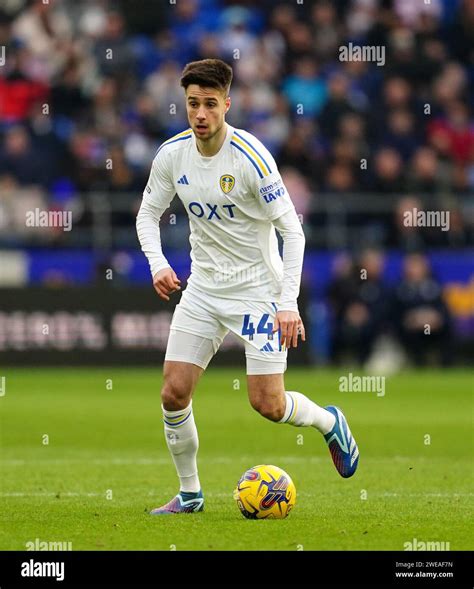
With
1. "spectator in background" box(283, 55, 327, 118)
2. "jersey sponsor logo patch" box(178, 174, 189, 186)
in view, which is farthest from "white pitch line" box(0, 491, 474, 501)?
"spectator in background" box(283, 55, 327, 118)

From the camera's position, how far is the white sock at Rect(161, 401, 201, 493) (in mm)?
9094

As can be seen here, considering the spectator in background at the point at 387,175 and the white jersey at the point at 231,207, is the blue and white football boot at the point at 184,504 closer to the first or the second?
the white jersey at the point at 231,207

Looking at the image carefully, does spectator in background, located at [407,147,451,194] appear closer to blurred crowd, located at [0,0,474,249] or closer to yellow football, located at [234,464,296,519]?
blurred crowd, located at [0,0,474,249]

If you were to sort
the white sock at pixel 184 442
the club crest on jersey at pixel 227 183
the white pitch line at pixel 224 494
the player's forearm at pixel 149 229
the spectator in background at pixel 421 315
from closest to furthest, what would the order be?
the club crest on jersey at pixel 227 183 → the white sock at pixel 184 442 → the player's forearm at pixel 149 229 → the white pitch line at pixel 224 494 → the spectator in background at pixel 421 315

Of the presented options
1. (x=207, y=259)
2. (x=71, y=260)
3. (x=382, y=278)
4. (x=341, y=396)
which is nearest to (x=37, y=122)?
(x=71, y=260)

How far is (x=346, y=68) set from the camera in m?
25.8

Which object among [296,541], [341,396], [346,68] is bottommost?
[296,541]

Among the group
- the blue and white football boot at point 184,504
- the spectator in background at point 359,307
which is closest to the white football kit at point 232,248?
the blue and white football boot at point 184,504

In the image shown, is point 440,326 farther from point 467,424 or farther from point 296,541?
point 296,541

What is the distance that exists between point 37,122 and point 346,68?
5.78 metres

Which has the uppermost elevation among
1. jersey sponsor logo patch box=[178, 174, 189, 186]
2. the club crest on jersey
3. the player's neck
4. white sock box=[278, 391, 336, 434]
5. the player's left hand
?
the player's neck

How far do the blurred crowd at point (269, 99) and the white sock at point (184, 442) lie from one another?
13145mm

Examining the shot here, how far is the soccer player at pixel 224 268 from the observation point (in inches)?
348

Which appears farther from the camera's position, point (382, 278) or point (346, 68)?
point (346, 68)
